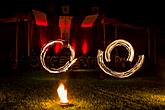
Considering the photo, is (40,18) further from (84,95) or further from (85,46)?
(84,95)

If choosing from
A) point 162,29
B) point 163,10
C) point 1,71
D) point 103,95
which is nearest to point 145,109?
point 103,95

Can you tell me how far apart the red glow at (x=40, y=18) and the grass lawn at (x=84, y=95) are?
26.2 feet

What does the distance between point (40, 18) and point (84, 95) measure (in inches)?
484

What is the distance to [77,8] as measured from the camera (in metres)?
28.4

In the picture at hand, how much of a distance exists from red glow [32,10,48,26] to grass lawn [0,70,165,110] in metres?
7.99

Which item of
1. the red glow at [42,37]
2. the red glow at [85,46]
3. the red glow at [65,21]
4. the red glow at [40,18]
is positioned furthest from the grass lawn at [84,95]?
the red glow at [85,46]

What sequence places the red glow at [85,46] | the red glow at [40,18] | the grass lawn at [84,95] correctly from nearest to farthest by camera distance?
the grass lawn at [84,95]
the red glow at [40,18]
the red glow at [85,46]

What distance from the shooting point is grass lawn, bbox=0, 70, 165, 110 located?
9438mm

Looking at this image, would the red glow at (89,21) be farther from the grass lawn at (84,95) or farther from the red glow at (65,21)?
the grass lawn at (84,95)

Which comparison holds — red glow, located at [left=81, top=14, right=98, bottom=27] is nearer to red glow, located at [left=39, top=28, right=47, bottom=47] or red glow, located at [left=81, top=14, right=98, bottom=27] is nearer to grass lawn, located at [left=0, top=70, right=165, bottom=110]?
red glow, located at [left=39, top=28, right=47, bottom=47]

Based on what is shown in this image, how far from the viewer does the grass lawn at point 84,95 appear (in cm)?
944

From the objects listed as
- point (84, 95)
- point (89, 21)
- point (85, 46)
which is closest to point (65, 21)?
point (89, 21)

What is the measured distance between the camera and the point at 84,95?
11297 millimetres

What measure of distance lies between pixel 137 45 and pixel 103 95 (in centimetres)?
1456
